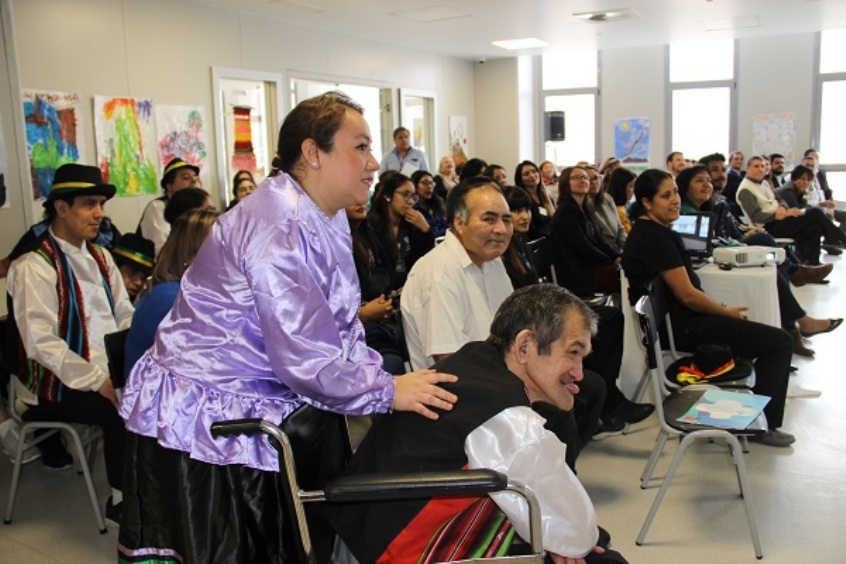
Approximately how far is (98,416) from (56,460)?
899 millimetres

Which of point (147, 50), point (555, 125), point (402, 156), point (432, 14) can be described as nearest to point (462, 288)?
point (147, 50)

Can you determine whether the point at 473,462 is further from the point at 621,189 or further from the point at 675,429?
the point at 621,189

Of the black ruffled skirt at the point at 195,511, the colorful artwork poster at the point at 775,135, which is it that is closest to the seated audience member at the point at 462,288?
the black ruffled skirt at the point at 195,511

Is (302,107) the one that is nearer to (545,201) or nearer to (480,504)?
(480,504)

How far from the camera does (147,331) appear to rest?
2.45m

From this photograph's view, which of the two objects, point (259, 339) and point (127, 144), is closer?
point (259, 339)

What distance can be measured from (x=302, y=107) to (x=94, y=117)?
475 cm

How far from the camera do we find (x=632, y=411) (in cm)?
348

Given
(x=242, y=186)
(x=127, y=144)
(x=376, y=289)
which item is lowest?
(x=376, y=289)

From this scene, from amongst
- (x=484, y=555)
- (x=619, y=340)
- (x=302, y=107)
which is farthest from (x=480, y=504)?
(x=619, y=340)

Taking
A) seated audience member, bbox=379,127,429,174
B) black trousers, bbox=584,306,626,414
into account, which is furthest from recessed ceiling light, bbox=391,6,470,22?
black trousers, bbox=584,306,626,414

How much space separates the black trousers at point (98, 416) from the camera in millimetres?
2801

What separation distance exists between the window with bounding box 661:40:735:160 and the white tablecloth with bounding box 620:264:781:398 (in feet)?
28.6

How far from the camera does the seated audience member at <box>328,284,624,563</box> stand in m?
1.44
